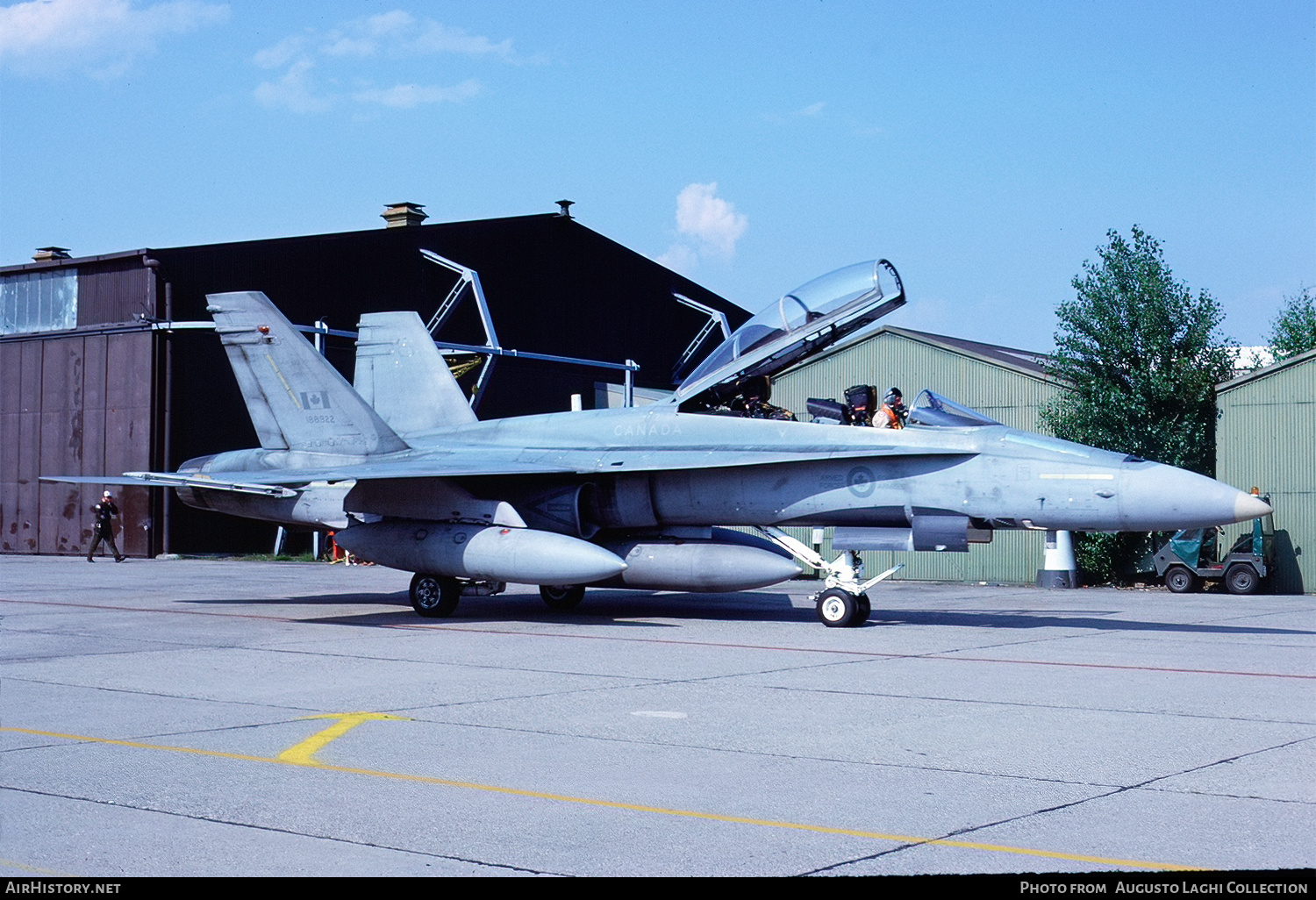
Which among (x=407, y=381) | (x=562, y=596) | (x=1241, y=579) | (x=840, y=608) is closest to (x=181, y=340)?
(x=407, y=381)

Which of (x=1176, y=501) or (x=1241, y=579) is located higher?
(x=1176, y=501)

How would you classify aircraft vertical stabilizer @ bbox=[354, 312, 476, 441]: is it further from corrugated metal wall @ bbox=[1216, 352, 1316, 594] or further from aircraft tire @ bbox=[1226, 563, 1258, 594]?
corrugated metal wall @ bbox=[1216, 352, 1316, 594]

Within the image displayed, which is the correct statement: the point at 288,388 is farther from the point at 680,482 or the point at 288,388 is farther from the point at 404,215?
the point at 404,215

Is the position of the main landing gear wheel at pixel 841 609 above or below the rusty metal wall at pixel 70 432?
below

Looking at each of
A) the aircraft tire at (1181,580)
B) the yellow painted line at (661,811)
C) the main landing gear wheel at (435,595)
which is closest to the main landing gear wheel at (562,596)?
the main landing gear wheel at (435,595)

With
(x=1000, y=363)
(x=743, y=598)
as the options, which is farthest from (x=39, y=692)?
(x=1000, y=363)

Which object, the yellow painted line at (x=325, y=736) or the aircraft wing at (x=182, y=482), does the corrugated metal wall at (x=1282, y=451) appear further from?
the yellow painted line at (x=325, y=736)

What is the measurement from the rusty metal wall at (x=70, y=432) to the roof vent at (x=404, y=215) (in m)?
7.76

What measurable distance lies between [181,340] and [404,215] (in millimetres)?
7425

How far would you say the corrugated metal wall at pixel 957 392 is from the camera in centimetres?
2392

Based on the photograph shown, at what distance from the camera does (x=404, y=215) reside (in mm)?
35688

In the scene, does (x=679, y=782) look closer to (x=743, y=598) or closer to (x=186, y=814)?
(x=186, y=814)

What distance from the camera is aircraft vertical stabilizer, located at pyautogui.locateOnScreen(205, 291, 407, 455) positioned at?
15977 millimetres

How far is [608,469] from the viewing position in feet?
45.8
